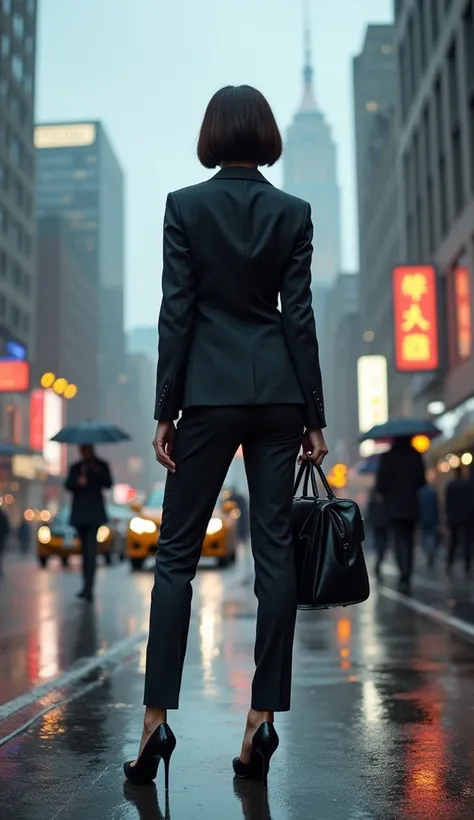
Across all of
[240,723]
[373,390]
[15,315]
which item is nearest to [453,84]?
[240,723]

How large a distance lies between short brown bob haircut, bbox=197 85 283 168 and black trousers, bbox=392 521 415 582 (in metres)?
10.1

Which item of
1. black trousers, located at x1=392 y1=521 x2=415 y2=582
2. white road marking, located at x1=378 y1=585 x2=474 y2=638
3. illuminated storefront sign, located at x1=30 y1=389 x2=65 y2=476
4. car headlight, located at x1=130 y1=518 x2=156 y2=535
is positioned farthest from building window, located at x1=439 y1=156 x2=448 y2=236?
illuminated storefront sign, located at x1=30 y1=389 x2=65 y2=476

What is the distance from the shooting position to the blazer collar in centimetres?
399

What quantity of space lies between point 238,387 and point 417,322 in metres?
31.6

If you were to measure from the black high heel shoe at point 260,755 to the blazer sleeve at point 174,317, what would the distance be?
1.04m

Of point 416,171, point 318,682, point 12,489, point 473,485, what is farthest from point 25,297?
point 318,682

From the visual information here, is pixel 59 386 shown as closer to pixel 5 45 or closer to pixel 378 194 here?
pixel 5 45

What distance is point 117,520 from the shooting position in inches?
1195

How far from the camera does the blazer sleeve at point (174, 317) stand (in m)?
3.78

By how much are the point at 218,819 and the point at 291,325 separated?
159cm

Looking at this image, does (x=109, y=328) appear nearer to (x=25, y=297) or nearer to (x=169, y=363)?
(x=25, y=297)

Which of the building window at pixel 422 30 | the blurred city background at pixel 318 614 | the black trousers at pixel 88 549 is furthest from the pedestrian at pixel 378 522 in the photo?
the building window at pixel 422 30

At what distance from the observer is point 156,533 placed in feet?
66.6

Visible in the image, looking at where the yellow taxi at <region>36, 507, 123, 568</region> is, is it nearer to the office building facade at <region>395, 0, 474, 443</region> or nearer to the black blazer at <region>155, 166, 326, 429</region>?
the office building facade at <region>395, 0, 474, 443</region>
